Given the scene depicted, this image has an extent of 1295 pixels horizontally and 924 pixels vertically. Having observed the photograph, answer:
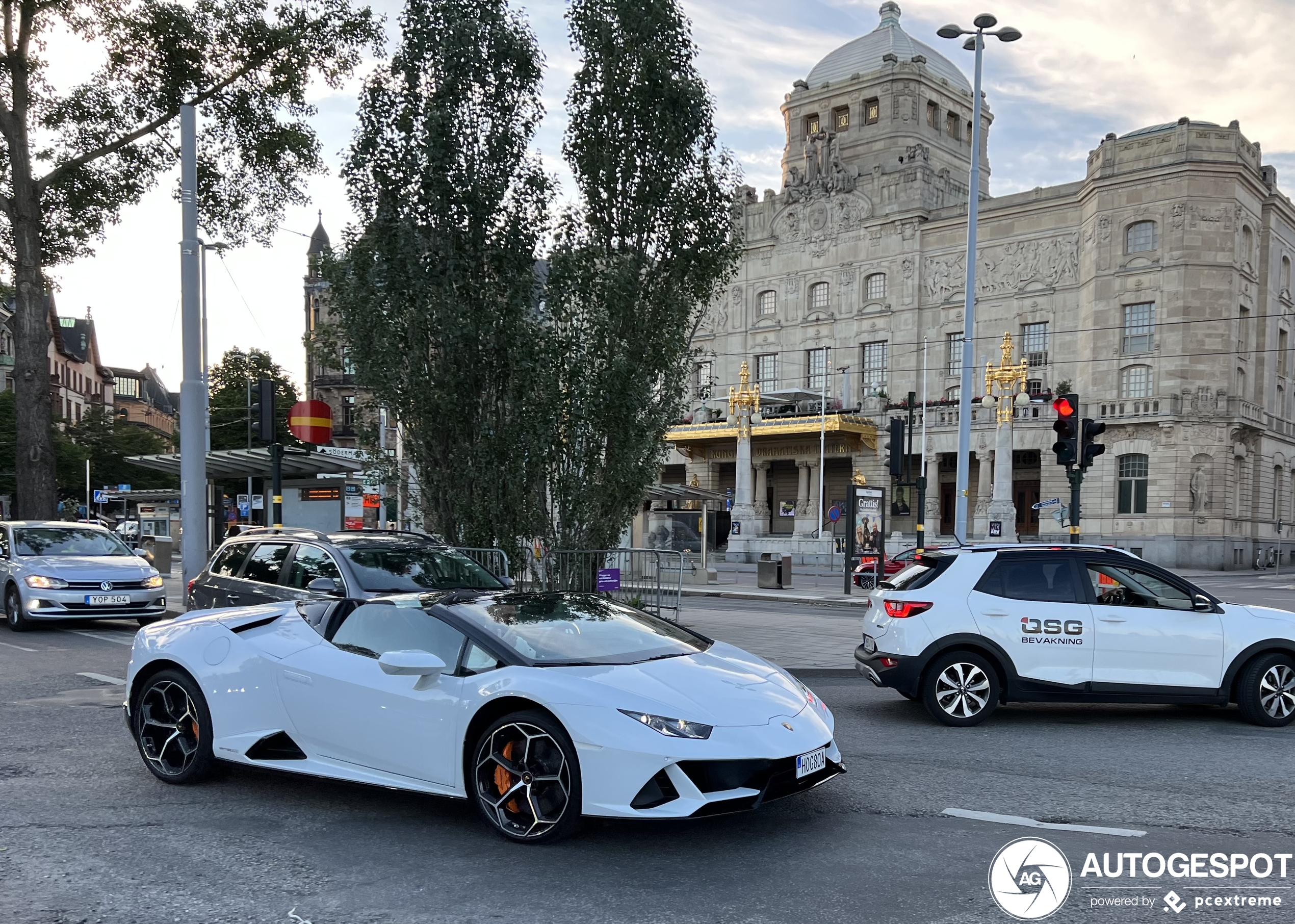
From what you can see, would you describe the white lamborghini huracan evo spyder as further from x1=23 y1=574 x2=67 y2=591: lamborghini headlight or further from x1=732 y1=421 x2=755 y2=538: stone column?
x1=732 y1=421 x2=755 y2=538: stone column

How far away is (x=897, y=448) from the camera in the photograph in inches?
901

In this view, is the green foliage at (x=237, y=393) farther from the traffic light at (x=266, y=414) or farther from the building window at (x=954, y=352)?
the traffic light at (x=266, y=414)

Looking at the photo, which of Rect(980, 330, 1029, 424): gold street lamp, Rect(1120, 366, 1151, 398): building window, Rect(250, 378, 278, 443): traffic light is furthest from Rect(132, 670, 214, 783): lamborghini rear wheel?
Rect(1120, 366, 1151, 398): building window

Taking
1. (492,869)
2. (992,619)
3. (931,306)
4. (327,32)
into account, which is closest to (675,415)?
(992,619)

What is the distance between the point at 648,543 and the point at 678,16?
18155mm

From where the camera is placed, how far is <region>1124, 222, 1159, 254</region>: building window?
46.9 meters

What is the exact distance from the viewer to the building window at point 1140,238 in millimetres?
46906

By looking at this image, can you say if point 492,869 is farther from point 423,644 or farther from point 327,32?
point 327,32

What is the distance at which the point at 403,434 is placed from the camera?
14.6m

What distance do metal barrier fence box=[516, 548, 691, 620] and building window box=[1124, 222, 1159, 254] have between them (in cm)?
4011

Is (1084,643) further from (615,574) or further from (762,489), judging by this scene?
(762,489)

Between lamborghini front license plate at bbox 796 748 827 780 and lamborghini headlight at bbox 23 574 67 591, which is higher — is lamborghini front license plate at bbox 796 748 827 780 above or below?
above

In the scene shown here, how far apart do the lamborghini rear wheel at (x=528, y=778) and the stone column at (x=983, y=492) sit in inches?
1842

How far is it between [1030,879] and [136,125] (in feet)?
73.8
